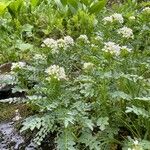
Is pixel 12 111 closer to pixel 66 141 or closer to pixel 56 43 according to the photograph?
pixel 56 43

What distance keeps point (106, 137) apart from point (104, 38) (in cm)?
94

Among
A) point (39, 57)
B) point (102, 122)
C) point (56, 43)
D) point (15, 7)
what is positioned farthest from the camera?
point (15, 7)

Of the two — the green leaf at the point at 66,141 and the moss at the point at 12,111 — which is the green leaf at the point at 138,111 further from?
the moss at the point at 12,111

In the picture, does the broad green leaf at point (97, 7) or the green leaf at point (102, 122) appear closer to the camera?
the green leaf at point (102, 122)

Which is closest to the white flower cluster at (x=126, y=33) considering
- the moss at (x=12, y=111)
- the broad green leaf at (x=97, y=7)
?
the moss at (x=12, y=111)

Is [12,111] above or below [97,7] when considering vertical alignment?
below

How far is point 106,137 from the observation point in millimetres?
3248

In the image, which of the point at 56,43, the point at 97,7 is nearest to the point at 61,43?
the point at 56,43

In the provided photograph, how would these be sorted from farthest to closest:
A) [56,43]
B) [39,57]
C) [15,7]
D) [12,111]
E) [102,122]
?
[15,7], [12,111], [39,57], [56,43], [102,122]

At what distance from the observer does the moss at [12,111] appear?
393 centimetres

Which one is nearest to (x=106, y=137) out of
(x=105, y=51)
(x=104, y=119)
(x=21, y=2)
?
(x=104, y=119)

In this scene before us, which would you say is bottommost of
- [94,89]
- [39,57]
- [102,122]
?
[102,122]

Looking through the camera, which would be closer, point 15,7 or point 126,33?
point 126,33

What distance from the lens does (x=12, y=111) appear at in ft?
13.2
